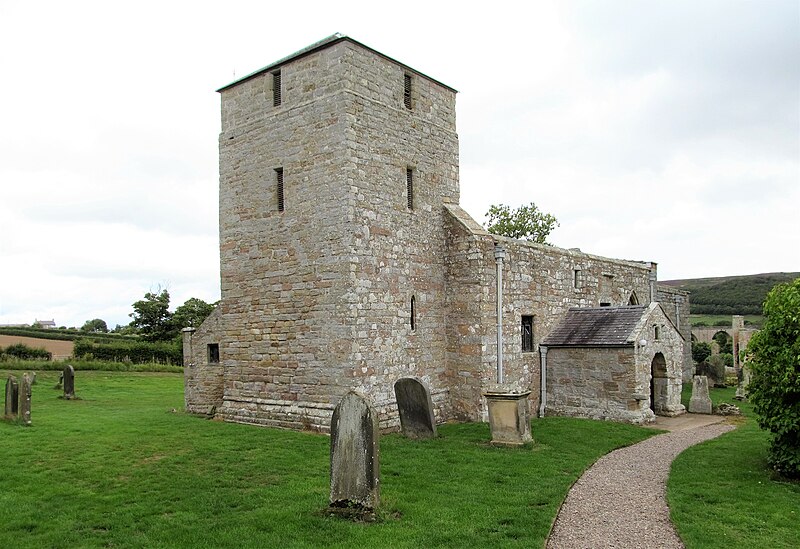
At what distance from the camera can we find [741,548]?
7418mm

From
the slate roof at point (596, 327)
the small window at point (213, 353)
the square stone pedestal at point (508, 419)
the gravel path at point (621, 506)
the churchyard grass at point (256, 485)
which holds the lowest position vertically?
the gravel path at point (621, 506)

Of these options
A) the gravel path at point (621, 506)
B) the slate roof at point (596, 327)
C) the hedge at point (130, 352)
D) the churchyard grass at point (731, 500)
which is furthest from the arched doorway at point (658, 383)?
the hedge at point (130, 352)

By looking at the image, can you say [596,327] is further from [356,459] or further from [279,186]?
[356,459]

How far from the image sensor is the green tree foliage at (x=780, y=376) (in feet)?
33.7

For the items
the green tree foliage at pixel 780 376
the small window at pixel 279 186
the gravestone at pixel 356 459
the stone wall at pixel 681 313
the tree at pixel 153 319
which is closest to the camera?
the gravestone at pixel 356 459

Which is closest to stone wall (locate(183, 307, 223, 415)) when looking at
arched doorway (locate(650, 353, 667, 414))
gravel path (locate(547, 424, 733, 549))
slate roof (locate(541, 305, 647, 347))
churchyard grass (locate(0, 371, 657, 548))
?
churchyard grass (locate(0, 371, 657, 548))

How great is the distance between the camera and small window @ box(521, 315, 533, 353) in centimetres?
1823

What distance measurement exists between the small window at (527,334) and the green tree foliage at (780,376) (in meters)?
7.56

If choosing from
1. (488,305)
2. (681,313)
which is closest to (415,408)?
(488,305)

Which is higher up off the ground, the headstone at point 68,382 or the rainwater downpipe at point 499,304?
the rainwater downpipe at point 499,304

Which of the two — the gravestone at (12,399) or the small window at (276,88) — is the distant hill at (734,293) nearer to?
the small window at (276,88)

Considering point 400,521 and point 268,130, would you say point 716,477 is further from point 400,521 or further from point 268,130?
point 268,130

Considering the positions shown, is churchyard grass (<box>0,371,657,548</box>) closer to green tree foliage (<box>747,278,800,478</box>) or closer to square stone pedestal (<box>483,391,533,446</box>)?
square stone pedestal (<box>483,391,533,446</box>)

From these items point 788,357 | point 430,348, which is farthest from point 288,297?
point 788,357
